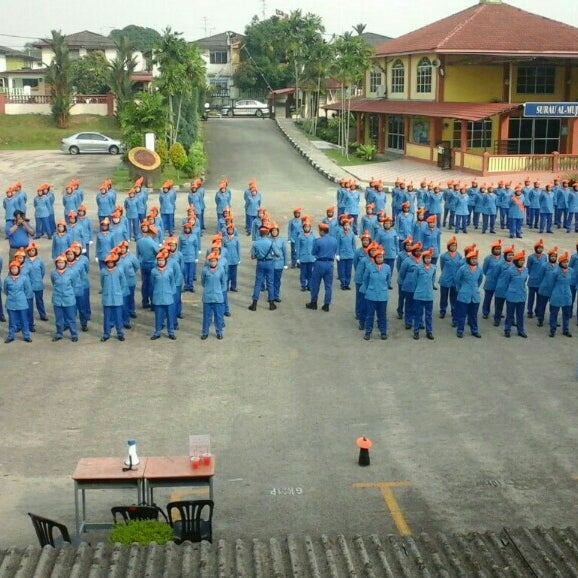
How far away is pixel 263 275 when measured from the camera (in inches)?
696

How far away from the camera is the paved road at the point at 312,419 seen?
9.82 metres

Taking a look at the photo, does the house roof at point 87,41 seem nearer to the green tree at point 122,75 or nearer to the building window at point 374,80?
the green tree at point 122,75

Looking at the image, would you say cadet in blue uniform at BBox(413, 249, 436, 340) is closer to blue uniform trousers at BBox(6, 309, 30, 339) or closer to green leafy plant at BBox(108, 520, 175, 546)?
blue uniform trousers at BBox(6, 309, 30, 339)

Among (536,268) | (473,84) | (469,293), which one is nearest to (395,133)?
(473,84)

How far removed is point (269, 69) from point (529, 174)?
38293 millimetres

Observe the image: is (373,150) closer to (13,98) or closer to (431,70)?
(431,70)

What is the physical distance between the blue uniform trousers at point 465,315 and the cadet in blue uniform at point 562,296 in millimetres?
1343

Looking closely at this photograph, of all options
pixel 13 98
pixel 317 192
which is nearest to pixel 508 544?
pixel 317 192

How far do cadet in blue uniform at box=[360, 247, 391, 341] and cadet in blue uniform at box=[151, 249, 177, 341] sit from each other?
3.31m

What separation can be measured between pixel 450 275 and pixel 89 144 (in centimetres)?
3201

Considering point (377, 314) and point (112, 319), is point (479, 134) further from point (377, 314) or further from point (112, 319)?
point (112, 319)

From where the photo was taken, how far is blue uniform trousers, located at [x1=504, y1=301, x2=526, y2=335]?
16.2 metres

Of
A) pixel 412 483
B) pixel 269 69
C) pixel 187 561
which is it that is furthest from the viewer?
pixel 269 69

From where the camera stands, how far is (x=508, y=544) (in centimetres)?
683
